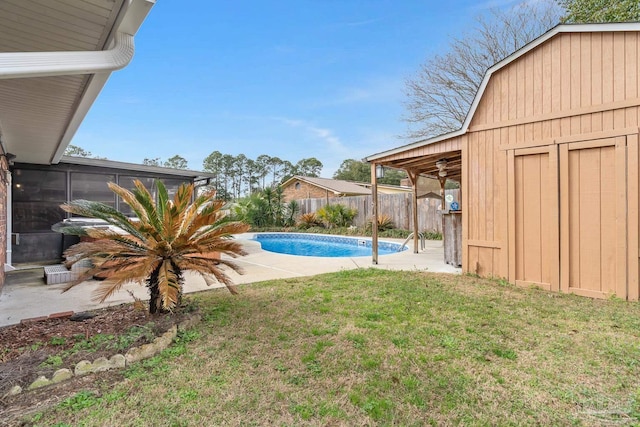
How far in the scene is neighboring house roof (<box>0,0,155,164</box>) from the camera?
2588 millimetres

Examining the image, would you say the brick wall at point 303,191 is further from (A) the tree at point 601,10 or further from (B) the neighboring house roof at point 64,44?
(B) the neighboring house roof at point 64,44

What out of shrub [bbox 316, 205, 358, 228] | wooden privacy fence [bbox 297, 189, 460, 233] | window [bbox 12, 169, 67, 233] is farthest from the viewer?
shrub [bbox 316, 205, 358, 228]

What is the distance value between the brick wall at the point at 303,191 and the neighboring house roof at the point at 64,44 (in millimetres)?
20136

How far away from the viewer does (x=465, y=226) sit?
632cm

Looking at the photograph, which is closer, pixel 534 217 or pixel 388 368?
pixel 388 368

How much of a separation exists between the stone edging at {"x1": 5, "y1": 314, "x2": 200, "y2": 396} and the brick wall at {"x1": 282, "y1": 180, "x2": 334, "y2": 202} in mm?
21307

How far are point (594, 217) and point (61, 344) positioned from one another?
712cm

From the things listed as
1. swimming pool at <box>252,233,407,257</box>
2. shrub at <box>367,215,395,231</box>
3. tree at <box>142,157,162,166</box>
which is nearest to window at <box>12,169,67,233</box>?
swimming pool at <box>252,233,407,257</box>

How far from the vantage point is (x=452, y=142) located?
647cm

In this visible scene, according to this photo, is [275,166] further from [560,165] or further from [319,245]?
[560,165]

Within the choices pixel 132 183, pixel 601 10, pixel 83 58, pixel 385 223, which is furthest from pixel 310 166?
pixel 83 58

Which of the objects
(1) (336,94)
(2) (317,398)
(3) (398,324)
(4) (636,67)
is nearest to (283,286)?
(3) (398,324)

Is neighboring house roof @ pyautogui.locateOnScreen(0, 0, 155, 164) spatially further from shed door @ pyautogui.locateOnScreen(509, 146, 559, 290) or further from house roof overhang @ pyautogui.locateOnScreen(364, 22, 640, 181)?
shed door @ pyautogui.locateOnScreen(509, 146, 559, 290)

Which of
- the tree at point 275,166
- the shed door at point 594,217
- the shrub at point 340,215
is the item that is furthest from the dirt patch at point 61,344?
the tree at point 275,166
